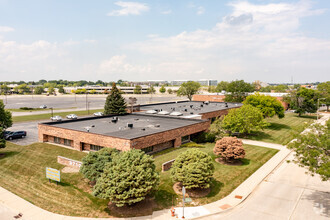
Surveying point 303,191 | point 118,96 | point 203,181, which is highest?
point 118,96

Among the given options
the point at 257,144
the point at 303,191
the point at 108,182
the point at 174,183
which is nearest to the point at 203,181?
the point at 174,183

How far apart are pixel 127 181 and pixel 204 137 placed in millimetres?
25172

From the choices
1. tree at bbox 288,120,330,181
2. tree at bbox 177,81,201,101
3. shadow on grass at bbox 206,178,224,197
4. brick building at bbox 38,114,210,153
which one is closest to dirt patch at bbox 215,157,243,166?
shadow on grass at bbox 206,178,224,197

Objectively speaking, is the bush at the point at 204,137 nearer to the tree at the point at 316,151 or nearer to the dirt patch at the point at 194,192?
the dirt patch at the point at 194,192

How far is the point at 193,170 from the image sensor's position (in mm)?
20953

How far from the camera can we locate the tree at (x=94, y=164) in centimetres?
2186

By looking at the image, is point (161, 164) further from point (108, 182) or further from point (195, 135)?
point (195, 135)

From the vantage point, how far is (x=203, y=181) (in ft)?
68.7

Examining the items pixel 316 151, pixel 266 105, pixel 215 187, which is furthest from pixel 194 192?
pixel 266 105

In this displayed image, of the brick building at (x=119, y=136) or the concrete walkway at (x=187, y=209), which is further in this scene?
the brick building at (x=119, y=136)

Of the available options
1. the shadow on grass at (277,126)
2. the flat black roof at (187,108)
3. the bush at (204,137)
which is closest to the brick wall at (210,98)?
the flat black roof at (187,108)

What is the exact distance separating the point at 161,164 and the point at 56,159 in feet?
48.6

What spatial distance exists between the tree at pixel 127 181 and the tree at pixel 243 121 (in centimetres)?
2668

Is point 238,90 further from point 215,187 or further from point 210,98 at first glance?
point 215,187
